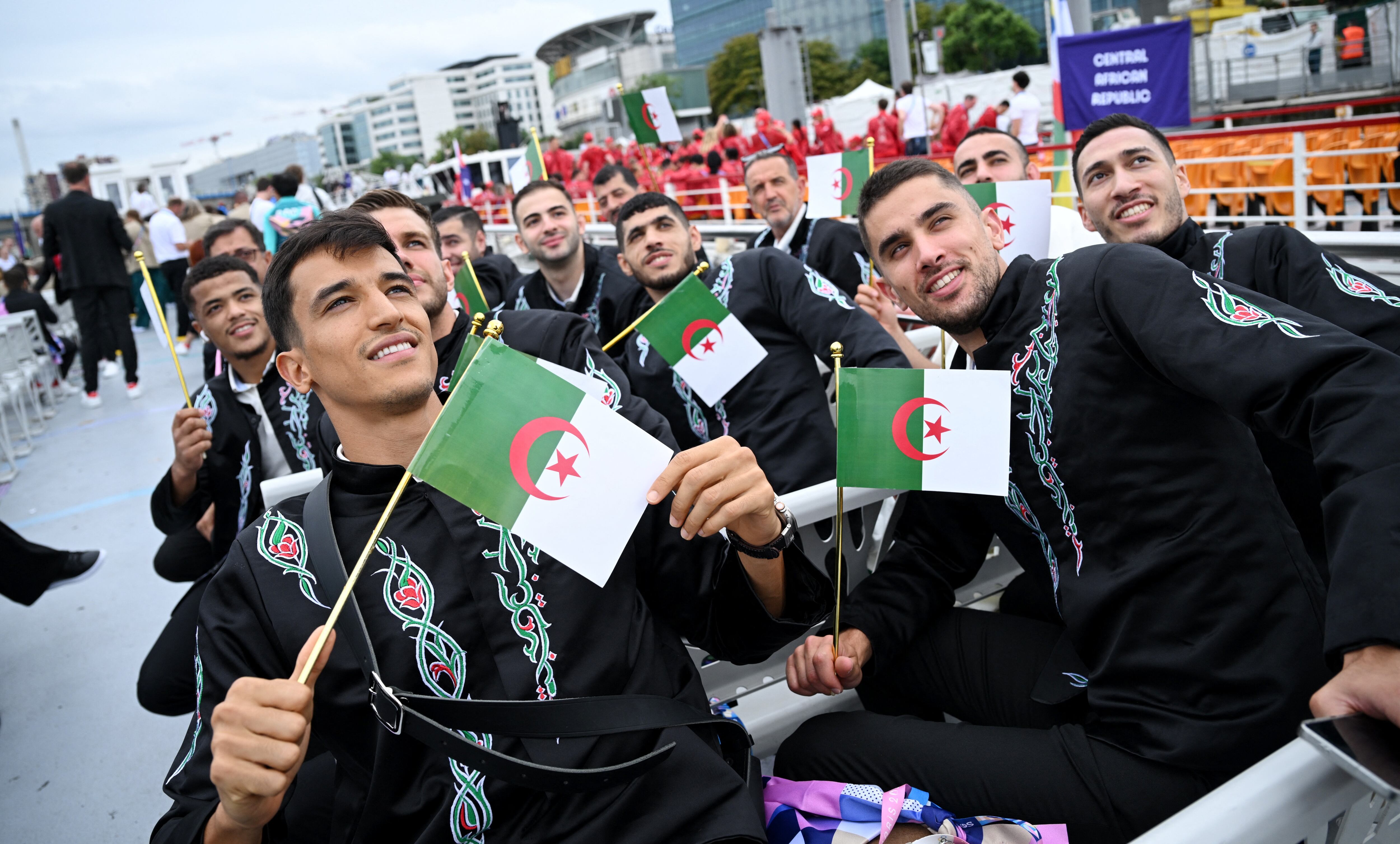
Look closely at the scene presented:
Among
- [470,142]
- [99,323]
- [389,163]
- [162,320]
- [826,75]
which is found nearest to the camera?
[162,320]

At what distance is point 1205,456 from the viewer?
1795mm

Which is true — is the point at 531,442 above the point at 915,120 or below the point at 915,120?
below

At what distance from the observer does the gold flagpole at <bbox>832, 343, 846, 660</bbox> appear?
194cm

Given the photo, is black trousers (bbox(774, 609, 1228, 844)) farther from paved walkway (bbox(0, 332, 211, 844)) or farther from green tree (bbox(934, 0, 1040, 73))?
green tree (bbox(934, 0, 1040, 73))

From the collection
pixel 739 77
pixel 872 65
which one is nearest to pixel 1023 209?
pixel 739 77

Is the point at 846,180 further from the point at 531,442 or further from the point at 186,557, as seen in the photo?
the point at 531,442

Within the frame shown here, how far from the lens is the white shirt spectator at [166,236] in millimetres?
10711

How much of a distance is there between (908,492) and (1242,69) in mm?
21073

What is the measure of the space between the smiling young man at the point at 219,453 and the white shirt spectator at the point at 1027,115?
11045 mm

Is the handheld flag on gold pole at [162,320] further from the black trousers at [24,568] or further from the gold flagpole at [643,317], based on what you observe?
the gold flagpole at [643,317]

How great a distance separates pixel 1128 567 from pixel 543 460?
1195 millimetres

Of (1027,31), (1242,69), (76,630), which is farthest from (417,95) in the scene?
(76,630)

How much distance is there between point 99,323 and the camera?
9297 millimetres

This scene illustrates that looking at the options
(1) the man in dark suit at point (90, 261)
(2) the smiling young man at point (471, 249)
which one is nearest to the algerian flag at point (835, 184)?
(2) the smiling young man at point (471, 249)
